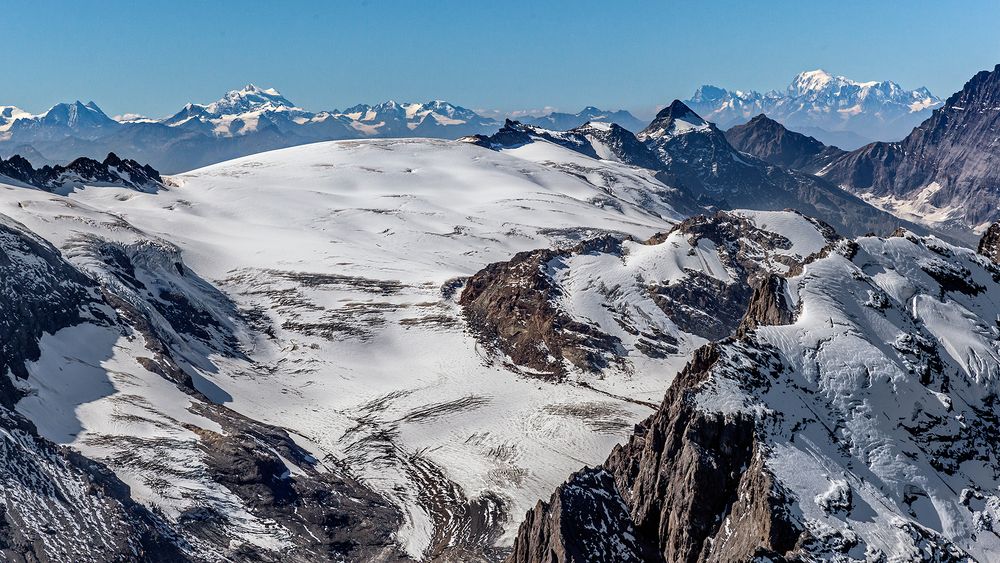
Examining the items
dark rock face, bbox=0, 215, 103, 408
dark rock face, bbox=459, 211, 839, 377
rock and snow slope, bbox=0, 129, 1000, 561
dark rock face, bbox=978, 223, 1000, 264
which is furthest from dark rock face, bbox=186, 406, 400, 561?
dark rock face, bbox=978, 223, 1000, 264

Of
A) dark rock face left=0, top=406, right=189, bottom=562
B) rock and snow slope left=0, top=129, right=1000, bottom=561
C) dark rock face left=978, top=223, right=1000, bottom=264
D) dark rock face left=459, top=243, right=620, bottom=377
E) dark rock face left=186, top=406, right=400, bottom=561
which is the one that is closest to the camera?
rock and snow slope left=0, top=129, right=1000, bottom=561

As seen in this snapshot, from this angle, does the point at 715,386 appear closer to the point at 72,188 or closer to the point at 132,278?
the point at 132,278


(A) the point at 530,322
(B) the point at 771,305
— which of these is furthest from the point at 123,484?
(A) the point at 530,322

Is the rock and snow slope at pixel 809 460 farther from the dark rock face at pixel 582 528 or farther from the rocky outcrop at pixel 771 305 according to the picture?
the rocky outcrop at pixel 771 305

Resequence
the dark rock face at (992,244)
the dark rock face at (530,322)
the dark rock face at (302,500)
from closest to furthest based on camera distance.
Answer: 1. the dark rock face at (302,500)
2. the dark rock face at (992,244)
3. the dark rock face at (530,322)

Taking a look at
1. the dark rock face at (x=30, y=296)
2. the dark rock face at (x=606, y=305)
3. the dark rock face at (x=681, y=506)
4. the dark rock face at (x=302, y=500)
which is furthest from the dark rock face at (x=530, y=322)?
the dark rock face at (x=681, y=506)

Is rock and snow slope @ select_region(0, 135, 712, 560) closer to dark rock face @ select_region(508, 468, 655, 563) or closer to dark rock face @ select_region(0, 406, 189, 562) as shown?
dark rock face @ select_region(0, 406, 189, 562)

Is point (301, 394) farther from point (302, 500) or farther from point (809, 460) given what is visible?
point (809, 460)

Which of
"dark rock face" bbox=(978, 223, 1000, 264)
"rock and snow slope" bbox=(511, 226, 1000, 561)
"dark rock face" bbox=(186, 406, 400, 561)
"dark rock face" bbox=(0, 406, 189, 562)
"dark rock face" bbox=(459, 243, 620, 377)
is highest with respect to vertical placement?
"dark rock face" bbox=(978, 223, 1000, 264)
